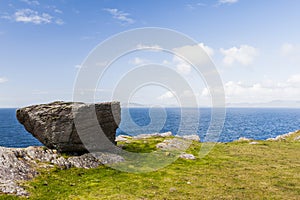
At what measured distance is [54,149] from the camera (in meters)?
29.9

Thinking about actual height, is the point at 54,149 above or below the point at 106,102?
below

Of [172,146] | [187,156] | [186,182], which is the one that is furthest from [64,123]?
[172,146]

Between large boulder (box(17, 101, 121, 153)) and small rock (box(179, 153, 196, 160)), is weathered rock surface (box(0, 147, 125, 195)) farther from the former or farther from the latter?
small rock (box(179, 153, 196, 160))

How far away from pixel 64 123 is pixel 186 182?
15308mm

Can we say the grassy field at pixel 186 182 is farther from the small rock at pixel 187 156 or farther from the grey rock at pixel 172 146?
the grey rock at pixel 172 146

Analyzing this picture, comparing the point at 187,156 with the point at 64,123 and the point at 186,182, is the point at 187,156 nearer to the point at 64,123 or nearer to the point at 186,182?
the point at 186,182

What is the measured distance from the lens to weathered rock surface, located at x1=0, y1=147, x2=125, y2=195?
2088 cm

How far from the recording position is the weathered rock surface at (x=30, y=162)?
20.9m

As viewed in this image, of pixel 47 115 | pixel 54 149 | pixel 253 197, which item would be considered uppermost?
pixel 47 115

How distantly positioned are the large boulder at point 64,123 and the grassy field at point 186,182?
164 inches

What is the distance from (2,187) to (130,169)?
1283cm

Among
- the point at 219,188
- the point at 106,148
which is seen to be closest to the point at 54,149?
the point at 106,148

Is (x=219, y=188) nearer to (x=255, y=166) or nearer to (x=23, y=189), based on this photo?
(x=255, y=166)

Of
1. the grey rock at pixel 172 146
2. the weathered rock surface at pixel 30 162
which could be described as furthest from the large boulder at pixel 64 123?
the grey rock at pixel 172 146
